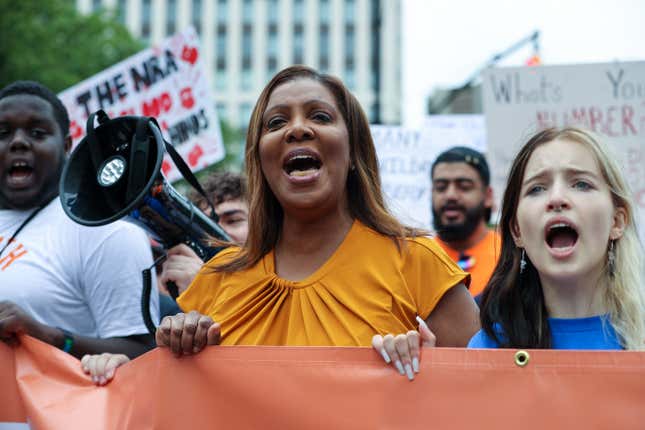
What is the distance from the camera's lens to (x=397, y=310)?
2154 millimetres

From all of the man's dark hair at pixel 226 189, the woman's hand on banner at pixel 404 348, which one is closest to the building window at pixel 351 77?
the man's dark hair at pixel 226 189

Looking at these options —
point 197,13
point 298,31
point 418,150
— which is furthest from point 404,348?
point 197,13

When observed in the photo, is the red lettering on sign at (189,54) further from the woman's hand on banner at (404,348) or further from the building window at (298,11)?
the building window at (298,11)

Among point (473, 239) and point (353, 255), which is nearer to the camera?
point (353, 255)

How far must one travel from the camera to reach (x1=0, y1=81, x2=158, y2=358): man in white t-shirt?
2.60 m

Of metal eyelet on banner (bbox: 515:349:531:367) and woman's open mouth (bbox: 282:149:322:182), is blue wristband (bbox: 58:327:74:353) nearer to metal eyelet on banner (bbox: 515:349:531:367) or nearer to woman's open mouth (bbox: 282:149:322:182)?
woman's open mouth (bbox: 282:149:322:182)

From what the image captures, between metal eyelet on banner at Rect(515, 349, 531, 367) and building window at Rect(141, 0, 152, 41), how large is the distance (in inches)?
2278

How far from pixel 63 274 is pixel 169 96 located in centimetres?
309

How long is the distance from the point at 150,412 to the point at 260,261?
0.50 meters

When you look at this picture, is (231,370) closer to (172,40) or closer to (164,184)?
(164,184)

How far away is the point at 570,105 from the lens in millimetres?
5117

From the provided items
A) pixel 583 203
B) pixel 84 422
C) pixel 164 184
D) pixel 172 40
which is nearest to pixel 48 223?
pixel 164 184

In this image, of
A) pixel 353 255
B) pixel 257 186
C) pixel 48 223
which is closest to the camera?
pixel 353 255

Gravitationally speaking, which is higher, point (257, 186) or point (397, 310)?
point (257, 186)
